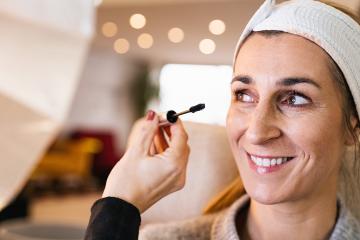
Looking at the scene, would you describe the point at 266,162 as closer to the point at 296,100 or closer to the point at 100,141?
the point at 296,100

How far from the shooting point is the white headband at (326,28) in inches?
29.7

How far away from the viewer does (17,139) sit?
0.82 m

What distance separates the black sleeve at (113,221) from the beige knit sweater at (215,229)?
0.20 metres

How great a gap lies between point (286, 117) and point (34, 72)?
43cm

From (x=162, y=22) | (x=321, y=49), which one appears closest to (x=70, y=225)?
(x=162, y=22)

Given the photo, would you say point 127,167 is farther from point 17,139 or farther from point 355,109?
point 355,109

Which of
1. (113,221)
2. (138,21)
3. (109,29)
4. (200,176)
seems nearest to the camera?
(113,221)

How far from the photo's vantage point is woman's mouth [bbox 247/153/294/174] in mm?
765

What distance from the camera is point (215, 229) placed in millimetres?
906

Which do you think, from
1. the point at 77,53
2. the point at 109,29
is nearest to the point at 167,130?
the point at 77,53

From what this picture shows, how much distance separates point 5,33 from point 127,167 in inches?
12.2

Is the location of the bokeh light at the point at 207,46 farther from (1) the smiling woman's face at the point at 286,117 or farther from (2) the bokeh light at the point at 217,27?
(1) the smiling woman's face at the point at 286,117

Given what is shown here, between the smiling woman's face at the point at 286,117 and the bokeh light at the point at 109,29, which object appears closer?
the smiling woman's face at the point at 286,117

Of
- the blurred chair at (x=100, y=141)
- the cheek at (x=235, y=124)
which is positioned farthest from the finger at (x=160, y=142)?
the blurred chair at (x=100, y=141)
